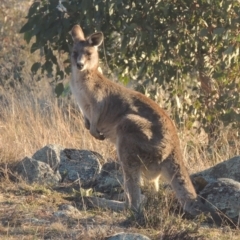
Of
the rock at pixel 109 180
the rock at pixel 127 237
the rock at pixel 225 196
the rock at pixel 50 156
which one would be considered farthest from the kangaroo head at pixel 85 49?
the rock at pixel 127 237

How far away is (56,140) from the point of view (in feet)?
30.0

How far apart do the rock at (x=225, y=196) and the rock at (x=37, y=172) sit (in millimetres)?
1575

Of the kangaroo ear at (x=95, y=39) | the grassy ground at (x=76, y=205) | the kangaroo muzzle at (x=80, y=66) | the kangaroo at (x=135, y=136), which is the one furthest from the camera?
the kangaroo ear at (x=95, y=39)

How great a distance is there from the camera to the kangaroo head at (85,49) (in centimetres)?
768

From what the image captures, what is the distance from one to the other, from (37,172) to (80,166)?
22.7 inches

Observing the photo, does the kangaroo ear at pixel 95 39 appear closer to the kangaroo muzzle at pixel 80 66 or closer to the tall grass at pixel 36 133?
the kangaroo muzzle at pixel 80 66

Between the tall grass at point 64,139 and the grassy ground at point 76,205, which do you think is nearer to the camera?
the grassy ground at point 76,205

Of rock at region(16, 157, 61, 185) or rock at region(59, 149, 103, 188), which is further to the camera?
rock at region(59, 149, 103, 188)

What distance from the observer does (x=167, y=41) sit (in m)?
8.67

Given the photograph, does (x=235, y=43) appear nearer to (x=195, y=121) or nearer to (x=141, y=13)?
(x=141, y=13)

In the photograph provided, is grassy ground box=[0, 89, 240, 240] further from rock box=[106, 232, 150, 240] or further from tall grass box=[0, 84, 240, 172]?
rock box=[106, 232, 150, 240]

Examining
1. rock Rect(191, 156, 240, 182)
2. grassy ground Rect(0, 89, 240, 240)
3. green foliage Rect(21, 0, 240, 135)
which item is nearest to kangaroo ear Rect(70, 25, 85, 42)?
green foliage Rect(21, 0, 240, 135)

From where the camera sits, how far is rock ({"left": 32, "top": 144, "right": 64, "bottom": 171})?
7.43 m

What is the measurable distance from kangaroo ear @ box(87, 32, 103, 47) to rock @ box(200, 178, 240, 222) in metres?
2.17
